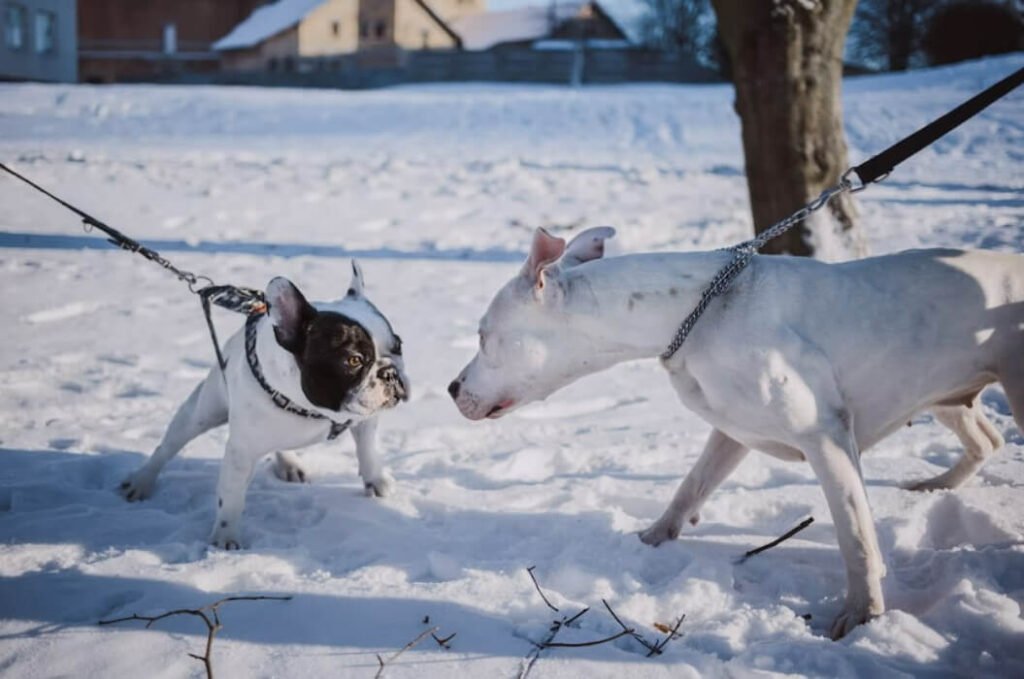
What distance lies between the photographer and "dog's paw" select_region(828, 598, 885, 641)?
8.87 feet

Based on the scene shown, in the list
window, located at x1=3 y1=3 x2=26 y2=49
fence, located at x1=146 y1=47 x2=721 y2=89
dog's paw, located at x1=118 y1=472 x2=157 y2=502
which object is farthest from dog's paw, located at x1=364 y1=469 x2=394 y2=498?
fence, located at x1=146 y1=47 x2=721 y2=89

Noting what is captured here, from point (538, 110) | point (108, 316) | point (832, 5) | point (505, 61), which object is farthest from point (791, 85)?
point (505, 61)

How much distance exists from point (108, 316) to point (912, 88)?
712 inches

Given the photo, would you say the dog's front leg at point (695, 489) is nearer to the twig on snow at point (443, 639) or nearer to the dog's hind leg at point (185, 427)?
the twig on snow at point (443, 639)

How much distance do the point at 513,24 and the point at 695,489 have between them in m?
46.2

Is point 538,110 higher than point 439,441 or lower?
higher

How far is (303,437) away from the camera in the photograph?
11.3ft

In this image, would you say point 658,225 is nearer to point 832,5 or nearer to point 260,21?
point 832,5

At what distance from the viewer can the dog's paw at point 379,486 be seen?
3.85 metres

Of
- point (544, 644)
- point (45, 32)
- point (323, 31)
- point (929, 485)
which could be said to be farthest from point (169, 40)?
point (544, 644)

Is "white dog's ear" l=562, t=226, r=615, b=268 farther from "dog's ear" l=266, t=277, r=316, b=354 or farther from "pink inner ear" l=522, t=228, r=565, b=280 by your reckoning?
"dog's ear" l=266, t=277, r=316, b=354

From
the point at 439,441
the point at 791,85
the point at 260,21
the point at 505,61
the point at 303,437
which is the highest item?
the point at 260,21

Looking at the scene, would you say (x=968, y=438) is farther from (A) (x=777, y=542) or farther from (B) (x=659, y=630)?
(B) (x=659, y=630)

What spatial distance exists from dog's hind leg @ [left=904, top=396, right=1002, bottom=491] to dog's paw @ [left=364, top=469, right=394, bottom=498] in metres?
2.43
